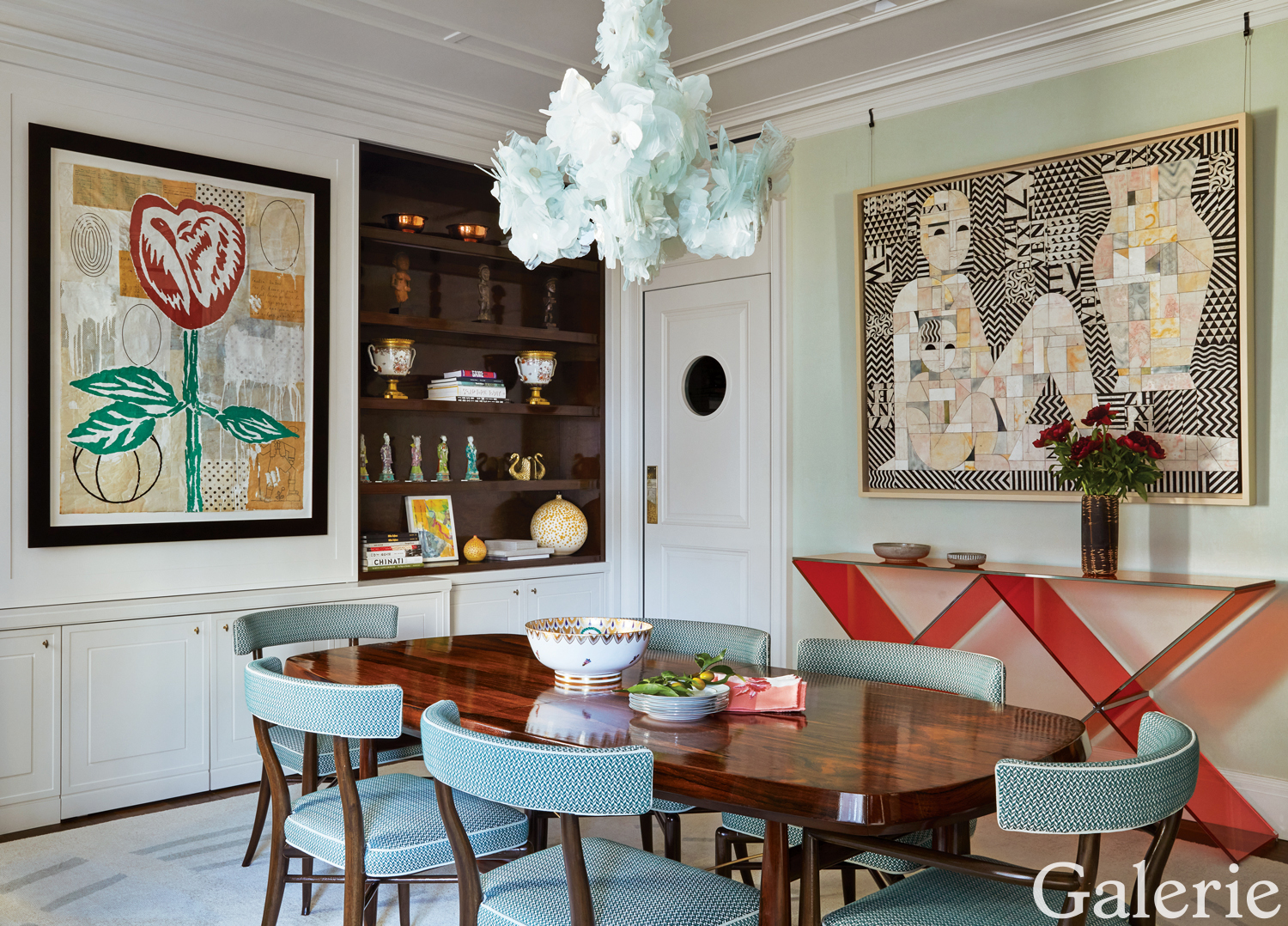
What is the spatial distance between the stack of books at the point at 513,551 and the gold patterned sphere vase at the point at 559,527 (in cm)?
8

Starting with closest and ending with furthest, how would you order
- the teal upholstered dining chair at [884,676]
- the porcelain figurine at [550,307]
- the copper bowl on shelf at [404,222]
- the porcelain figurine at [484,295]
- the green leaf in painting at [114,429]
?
the teal upholstered dining chair at [884,676]
the green leaf in painting at [114,429]
the copper bowl on shelf at [404,222]
the porcelain figurine at [484,295]
the porcelain figurine at [550,307]

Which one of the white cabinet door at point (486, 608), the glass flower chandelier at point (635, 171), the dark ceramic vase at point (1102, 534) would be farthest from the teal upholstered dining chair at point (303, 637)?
the dark ceramic vase at point (1102, 534)

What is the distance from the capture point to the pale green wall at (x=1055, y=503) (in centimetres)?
347

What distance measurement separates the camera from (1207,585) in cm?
326

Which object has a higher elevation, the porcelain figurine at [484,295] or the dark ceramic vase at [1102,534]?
the porcelain figurine at [484,295]

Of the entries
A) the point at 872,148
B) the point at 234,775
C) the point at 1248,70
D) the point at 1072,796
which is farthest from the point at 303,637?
the point at 1248,70

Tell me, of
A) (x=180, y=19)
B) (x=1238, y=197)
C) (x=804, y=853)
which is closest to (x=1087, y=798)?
(x=804, y=853)

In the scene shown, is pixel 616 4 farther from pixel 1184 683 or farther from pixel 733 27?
pixel 1184 683

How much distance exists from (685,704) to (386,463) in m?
2.95

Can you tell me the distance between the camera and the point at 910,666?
2742 millimetres

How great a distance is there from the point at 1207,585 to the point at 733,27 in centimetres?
257

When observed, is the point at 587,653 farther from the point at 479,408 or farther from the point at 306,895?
the point at 479,408

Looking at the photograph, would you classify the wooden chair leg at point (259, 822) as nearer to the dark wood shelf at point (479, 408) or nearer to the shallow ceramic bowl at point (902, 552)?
the dark wood shelf at point (479, 408)

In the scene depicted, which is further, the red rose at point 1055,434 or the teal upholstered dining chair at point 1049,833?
the red rose at point 1055,434
